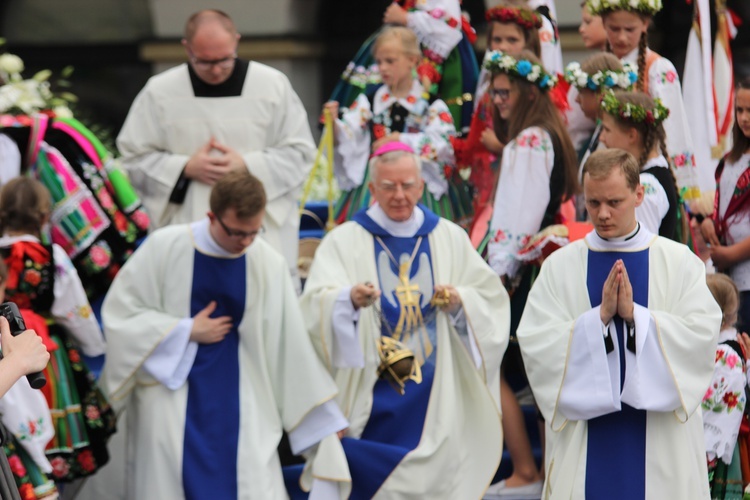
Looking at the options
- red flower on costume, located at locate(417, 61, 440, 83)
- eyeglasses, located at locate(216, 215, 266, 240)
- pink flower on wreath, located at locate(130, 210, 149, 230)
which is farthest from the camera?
red flower on costume, located at locate(417, 61, 440, 83)

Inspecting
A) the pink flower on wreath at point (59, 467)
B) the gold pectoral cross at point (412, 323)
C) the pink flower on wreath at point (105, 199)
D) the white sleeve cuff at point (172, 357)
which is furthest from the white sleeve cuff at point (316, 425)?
the pink flower on wreath at point (105, 199)

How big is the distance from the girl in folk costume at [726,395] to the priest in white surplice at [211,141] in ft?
8.38

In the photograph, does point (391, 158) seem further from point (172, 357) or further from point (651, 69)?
point (651, 69)

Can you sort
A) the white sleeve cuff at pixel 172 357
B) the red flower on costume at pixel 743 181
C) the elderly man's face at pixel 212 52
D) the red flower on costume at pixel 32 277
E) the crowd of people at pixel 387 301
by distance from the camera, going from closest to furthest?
the crowd of people at pixel 387 301, the white sleeve cuff at pixel 172 357, the red flower on costume at pixel 32 277, the red flower on costume at pixel 743 181, the elderly man's face at pixel 212 52

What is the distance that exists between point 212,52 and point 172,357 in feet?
6.24

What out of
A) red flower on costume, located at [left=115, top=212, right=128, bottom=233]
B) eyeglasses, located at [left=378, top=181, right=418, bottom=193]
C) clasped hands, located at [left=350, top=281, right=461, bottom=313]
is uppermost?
eyeglasses, located at [left=378, top=181, right=418, bottom=193]

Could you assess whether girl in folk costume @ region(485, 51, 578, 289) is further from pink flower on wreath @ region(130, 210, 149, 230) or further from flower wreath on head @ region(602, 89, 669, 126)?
pink flower on wreath @ region(130, 210, 149, 230)

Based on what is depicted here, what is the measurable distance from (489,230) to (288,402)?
4.97ft

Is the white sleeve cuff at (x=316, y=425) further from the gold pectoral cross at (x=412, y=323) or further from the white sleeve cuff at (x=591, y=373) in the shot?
the white sleeve cuff at (x=591, y=373)

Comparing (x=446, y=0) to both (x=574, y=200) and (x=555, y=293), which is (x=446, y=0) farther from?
(x=555, y=293)

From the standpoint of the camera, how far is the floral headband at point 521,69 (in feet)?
24.8

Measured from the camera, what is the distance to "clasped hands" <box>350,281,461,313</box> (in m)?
6.79

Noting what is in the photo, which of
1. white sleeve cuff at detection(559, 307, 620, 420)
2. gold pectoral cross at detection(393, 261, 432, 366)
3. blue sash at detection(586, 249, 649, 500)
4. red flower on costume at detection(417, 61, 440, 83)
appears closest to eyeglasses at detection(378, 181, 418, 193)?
gold pectoral cross at detection(393, 261, 432, 366)

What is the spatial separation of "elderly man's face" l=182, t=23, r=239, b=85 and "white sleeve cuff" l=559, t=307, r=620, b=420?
2.81 m
